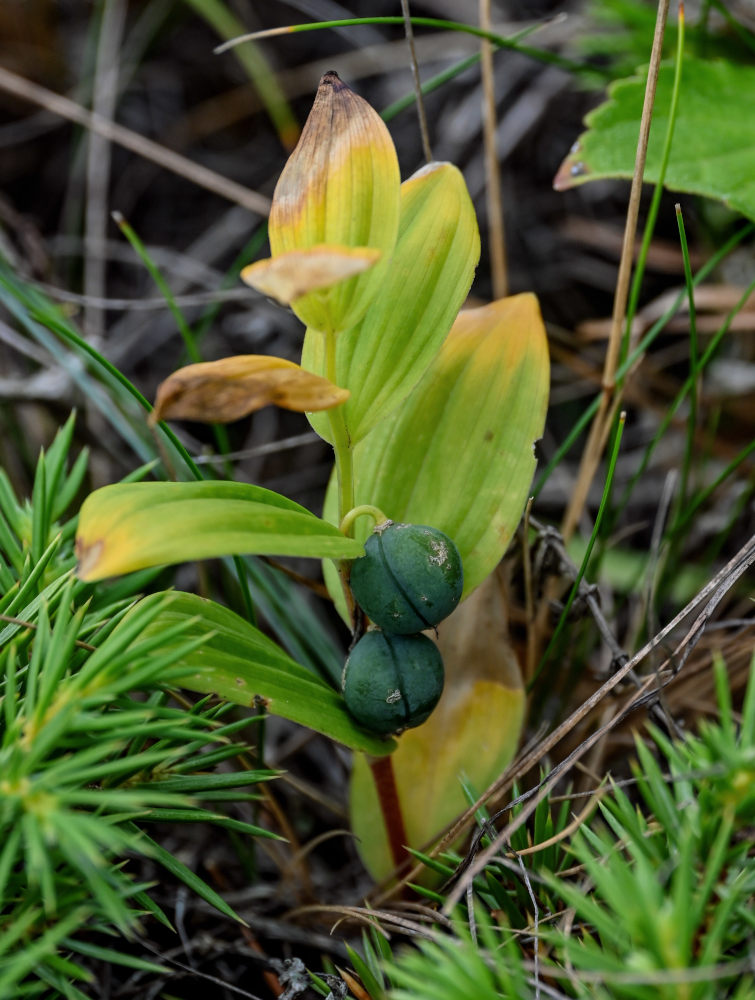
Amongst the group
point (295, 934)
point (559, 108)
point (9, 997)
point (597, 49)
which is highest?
point (597, 49)


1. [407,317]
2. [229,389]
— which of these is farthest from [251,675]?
[407,317]

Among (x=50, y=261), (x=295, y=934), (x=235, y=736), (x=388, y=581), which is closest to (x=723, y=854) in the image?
(x=388, y=581)

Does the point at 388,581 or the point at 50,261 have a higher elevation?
the point at 388,581

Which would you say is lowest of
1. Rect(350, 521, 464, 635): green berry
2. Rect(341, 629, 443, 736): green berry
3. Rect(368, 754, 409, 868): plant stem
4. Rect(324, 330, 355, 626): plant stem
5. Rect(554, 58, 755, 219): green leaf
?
Rect(368, 754, 409, 868): plant stem

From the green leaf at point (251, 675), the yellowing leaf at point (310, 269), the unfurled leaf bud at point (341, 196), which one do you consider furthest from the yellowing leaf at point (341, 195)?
the green leaf at point (251, 675)

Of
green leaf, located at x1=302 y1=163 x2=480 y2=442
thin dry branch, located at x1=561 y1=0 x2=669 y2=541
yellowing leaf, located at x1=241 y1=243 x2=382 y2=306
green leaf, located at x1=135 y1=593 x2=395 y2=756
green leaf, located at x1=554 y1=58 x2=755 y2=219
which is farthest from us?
green leaf, located at x1=554 y1=58 x2=755 y2=219

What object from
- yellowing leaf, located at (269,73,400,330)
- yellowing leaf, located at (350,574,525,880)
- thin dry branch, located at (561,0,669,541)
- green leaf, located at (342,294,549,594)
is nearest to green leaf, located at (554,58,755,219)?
thin dry branch, located at (561,0,669,541)

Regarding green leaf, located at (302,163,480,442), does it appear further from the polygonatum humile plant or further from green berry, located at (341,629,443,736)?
green berry, located at (341,629,443,736)

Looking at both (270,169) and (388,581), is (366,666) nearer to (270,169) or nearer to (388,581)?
(388,581)
